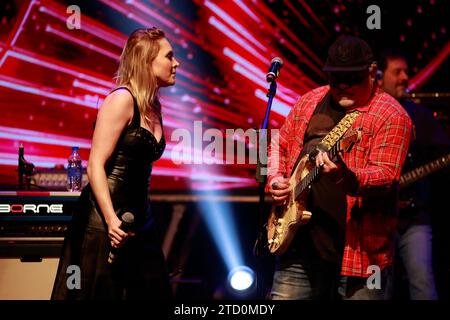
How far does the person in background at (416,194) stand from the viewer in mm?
5840

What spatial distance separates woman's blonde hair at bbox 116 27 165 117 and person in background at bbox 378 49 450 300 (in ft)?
8.38

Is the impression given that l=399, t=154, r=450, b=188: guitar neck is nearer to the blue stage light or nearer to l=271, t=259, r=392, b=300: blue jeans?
the blue stage light

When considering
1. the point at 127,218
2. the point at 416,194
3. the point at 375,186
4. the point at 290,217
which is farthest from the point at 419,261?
the point at 127,218

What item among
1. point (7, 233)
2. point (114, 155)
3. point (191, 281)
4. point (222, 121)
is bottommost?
point (191, 281)

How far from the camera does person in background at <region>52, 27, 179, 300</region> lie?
4000 millimetres

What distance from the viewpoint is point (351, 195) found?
12.6 feet

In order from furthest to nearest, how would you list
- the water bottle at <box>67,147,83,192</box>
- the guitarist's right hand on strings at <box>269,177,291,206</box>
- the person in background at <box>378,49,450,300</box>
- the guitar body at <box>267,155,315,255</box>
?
the person in background at <box>378,49,450,300</box>
the water bottle at <box>67,147,83,192</box>
the guitarist's right hand on strings at <box>269,177,291,206</box>
the guitar body at <box>267,155,315,255</box>

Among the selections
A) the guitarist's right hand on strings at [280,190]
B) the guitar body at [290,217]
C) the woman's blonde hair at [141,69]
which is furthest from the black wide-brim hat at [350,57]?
the woman's blonde hair at [141,69]

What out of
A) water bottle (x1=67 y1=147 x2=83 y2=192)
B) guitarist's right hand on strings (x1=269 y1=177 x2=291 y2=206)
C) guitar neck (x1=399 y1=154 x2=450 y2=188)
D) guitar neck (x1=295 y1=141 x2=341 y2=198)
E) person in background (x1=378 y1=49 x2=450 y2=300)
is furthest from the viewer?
guitar neck (x1=399 y1=154 x2=450 y2=188)

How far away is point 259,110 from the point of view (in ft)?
23.5

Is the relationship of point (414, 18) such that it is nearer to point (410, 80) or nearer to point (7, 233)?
point (410, 80)

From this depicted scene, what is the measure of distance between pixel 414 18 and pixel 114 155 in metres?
3.94

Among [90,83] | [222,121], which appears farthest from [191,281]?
[90,83]

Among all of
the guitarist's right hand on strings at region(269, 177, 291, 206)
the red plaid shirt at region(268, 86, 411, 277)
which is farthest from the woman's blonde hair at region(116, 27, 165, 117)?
the red plaid shirt at region(268, 86, 411, 277)
